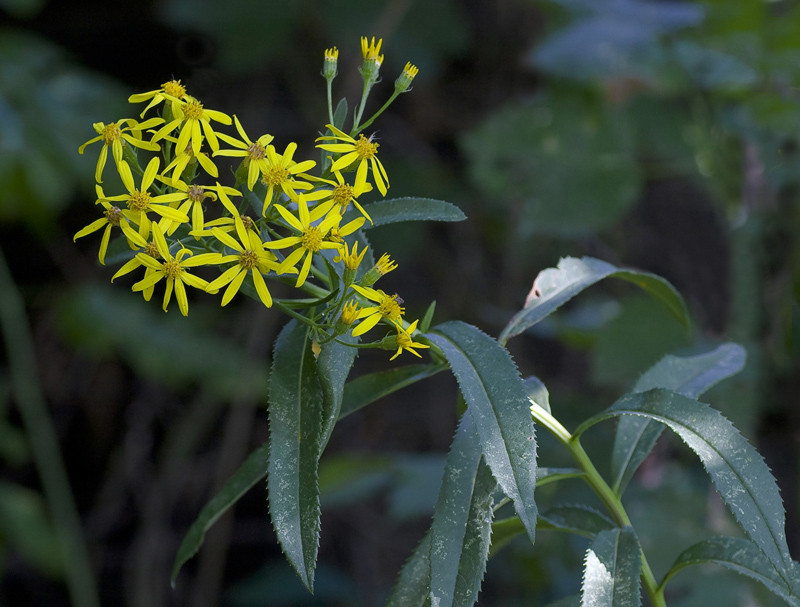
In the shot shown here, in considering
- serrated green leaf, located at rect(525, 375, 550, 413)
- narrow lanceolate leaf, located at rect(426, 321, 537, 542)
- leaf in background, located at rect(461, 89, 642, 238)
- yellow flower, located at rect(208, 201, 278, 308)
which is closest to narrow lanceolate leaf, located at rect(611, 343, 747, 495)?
serrated green leaf, located at rect(525, 375, 550, 413)

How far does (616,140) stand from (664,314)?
58 cm

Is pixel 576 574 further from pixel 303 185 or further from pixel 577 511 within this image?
pixel 303 185

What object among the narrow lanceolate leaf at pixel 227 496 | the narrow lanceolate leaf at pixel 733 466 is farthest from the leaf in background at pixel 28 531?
the narrow lanceolate leaf at pixel 733 466

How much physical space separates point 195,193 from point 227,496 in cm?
32

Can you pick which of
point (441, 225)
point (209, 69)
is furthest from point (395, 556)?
point (209, 69)

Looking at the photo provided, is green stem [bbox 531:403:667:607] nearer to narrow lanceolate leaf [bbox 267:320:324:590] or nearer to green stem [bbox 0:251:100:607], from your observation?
narrow lanceolate leaf [bbox 267:320:324:590]

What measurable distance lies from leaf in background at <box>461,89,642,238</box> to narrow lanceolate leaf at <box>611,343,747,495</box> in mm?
1268

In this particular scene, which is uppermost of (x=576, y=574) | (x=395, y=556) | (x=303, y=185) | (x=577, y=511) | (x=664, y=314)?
(x=303, y=185)

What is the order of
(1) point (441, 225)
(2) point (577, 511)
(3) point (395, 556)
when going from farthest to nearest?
(1) point (441, 225) < (3) point (395, 556) < (2) point (577, 511)

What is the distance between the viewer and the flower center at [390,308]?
65 centimetres

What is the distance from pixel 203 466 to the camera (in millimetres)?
2906

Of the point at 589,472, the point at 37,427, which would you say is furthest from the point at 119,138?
the point at 37,427

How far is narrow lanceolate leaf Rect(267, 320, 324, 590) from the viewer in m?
0.60

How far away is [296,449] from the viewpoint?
634 mm
